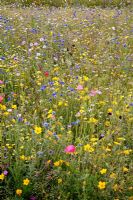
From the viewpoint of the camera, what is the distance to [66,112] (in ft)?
12.5

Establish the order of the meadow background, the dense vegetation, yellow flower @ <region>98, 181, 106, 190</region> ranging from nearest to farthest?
yellow flower @ <region>98, 181, 106, 190</region> < the meadow background < the dense vegetation

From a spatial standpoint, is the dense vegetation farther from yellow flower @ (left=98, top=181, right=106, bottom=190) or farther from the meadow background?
yellow flower @ (left=98, top=181, right=106, bottom=190)

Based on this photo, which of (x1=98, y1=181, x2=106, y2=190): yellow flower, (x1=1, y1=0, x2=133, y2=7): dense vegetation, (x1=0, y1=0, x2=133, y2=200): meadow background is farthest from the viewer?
(x1=1, y1=0, x2=133, y2=7): dense vegetation

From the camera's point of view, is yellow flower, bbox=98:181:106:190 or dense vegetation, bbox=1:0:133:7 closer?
yellow flower, bbox=98:181:106:190

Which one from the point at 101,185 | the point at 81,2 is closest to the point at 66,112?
the point at 101,185

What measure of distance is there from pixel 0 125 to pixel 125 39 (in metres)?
3.29

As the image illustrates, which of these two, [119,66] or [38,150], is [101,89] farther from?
[38,150]

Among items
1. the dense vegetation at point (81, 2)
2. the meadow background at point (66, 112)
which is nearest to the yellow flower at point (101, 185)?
the meadow background at point (66, 112)

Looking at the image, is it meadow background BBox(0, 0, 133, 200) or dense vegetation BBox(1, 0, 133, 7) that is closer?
meadow background BBox(0, 0, 133, 200)

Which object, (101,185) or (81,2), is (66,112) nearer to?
(101,185)

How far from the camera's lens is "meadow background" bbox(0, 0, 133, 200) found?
110 inches

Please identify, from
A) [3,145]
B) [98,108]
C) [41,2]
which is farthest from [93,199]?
[41,2]

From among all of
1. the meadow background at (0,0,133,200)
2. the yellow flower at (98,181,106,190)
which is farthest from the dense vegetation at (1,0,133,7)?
the yellow flower at (98,181,106,190)

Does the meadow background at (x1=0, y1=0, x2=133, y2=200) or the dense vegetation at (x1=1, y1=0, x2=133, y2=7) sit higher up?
the meadow background at (x1=0, y1=0, x2=133, y2=200)
